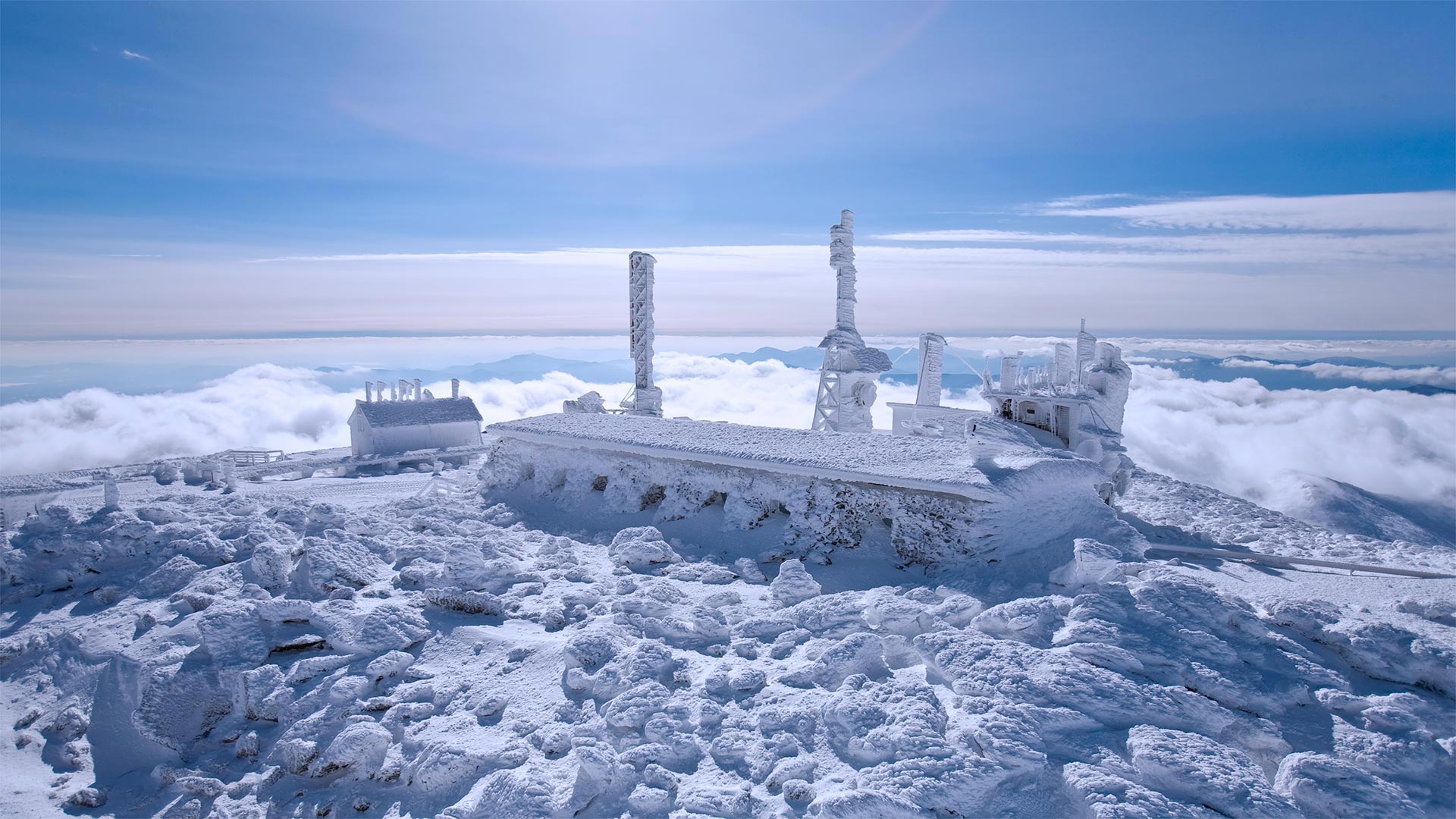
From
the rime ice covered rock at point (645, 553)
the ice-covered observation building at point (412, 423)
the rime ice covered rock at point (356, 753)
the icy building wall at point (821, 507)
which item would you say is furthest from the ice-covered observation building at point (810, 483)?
the ice-covered observation building at point (412, 423)

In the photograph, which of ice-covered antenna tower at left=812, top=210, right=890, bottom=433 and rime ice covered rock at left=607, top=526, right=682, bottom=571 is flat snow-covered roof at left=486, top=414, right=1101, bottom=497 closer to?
rime ice covered rock at left=607, top=526, right=682, bottom=571

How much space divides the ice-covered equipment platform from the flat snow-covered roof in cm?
3

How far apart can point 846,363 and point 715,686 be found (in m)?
13.6

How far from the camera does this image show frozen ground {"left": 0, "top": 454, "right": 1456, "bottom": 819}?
511cm

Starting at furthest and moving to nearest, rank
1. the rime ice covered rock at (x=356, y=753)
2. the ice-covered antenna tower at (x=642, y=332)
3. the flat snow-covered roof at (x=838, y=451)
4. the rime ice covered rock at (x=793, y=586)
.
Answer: the ice-covered antenna tower at (x=642, y=332) → the flat snow-covered roof at (x=838, y=451) → the rime ice covered rock at (x=793, y=586) → the rime ice covered rock at (x=356, y=753)

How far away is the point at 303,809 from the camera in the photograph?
6.12m

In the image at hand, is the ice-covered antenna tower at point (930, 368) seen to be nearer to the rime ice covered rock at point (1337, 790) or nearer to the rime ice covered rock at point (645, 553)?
the rime ice covered rock at point (645, 553)

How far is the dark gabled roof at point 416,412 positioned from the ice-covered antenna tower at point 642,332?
1106 centimetres

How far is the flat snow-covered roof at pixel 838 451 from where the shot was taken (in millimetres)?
9305

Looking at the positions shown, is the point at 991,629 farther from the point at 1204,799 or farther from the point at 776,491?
the point at 776,491

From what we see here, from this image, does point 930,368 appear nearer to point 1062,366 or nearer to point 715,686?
point 1062,366

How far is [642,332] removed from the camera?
2189 centimetres

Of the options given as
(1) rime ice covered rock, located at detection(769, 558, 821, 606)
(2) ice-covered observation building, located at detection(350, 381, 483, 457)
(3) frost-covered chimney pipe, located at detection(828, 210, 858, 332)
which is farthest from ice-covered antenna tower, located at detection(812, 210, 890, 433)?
(2) ice-covered observation building, located at detection(350, 381, 483, 457)

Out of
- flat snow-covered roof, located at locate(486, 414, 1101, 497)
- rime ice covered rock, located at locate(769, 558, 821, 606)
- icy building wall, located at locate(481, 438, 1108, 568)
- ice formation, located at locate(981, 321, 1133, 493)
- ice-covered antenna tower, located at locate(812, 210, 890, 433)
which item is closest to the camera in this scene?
rime ice covered rock, located at locate(769, 558, 821, 606)
